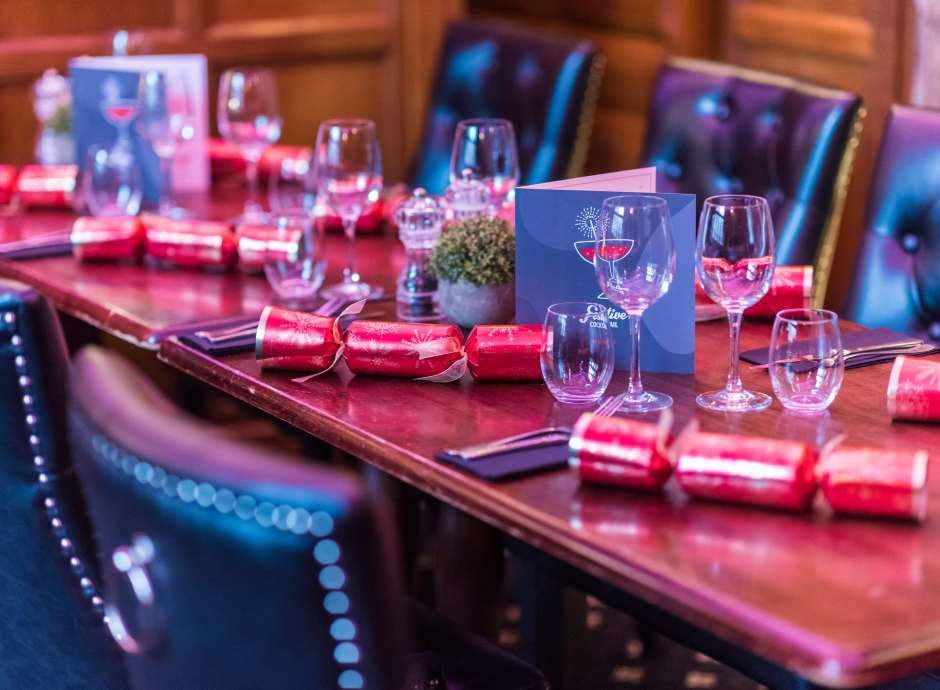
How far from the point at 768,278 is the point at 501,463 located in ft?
1.26

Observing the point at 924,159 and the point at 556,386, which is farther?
the point at 924,159

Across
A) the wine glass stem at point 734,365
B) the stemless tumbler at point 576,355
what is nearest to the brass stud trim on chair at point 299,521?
the stemless tumbler at point 576,355

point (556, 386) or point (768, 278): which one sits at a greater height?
point (768, 278)

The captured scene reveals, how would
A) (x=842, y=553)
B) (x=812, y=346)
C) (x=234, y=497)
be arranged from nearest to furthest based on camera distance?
1. (x=234, y=497)
2. (x=842, y=553)
3. (x=812, y=346)

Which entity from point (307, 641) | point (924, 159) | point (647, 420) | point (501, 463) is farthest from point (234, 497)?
point (924, 159)

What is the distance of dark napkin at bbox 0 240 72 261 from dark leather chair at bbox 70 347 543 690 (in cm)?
135

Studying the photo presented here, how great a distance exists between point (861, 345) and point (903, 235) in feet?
1.47

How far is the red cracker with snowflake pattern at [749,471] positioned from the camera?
1.15 metres

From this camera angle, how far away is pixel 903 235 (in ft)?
6.56

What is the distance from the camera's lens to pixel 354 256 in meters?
2.09

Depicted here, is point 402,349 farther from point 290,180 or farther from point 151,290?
point 290,180

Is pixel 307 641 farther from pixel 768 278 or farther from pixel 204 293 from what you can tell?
pixel 204 293

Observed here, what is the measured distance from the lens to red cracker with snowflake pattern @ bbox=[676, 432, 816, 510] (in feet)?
3.77

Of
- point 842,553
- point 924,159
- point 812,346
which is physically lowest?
point 842,553
